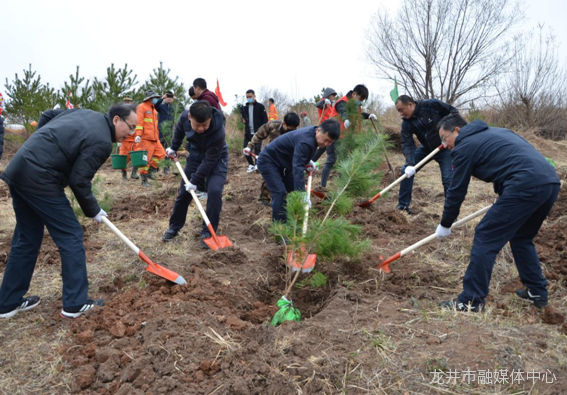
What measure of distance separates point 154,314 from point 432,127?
14.3 ft

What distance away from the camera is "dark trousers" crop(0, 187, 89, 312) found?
2.97 m

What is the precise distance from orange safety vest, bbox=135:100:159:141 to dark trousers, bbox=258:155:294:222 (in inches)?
143

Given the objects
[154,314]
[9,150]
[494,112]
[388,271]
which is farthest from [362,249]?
[9,150]

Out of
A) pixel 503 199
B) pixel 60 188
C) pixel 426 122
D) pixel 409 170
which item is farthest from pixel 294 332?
pixel 426 122

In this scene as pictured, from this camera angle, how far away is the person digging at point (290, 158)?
14.3 feet

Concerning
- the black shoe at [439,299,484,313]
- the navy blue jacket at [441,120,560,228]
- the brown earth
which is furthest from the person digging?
the black shoe at [439,299,484,313]

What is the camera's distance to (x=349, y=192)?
4.62 m

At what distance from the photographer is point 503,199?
9.43 ft

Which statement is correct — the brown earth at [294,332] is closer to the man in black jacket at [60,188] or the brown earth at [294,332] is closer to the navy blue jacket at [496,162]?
the man in black jacket at [60,188]

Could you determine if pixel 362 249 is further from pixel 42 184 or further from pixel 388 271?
pixel 42 184

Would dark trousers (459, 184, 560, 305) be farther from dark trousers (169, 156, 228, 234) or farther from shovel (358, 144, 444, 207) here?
dark trousers (169, 156, 228, 234)

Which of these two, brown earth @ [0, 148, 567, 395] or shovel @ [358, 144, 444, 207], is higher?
shovel @ [358, 144, 444, 207]

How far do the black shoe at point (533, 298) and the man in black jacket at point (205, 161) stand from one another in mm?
3113

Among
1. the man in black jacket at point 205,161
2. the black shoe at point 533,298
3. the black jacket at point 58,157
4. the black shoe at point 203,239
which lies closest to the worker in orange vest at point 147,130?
the man in black jacket at point 205,161
